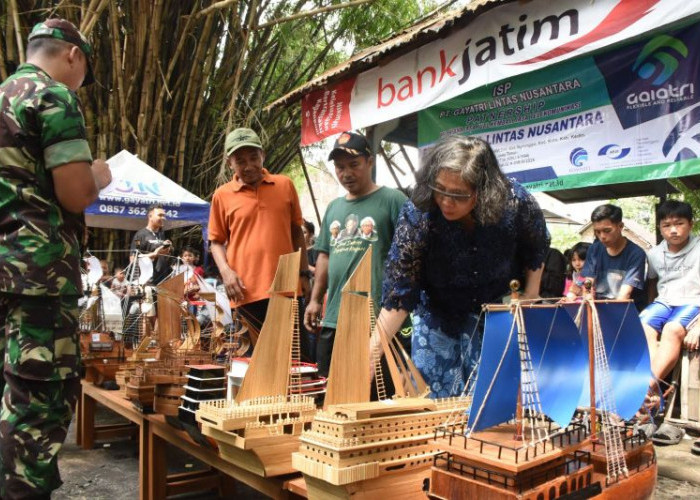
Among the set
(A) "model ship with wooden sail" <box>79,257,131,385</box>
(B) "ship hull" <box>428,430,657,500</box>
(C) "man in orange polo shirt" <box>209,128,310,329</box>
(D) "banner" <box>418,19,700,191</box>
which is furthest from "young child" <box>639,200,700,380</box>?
(A) "model ship with wooden sail" <box>79,257,131,385</box>

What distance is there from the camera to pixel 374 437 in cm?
154

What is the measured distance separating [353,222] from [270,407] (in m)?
1.33

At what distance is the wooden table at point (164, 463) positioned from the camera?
6.14ft

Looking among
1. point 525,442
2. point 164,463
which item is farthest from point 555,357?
point 164,463

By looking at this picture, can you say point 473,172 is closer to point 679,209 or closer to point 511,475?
point 511,475

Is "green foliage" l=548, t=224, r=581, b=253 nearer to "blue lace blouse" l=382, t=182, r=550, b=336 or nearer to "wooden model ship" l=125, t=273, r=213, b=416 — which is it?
"wooden model ship" l=125, t=273, r=213, b=416

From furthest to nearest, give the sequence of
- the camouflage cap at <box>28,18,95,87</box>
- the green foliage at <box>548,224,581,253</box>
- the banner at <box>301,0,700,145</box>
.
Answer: the green foliage at <box>548,224,581,253</box>
the banner at <box>301,0,700,145</box>
the camouflage cap at <box>28,18,95,87</box>

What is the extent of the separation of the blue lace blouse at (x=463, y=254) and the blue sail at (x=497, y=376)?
0.58m

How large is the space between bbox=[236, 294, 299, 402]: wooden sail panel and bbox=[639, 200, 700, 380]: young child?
9.41 feet

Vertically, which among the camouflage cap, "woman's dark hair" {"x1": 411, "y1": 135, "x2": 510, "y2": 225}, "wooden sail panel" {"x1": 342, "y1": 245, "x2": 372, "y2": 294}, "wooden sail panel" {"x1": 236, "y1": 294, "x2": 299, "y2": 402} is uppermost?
the camouflage cap

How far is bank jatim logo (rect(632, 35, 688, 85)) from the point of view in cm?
423

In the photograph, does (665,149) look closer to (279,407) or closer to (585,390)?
(585,390)

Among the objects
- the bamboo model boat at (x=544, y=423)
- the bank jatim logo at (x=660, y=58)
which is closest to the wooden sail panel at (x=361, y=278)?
the bamboo model boat at (x=544, y=423)

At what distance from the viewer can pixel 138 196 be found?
693 centimetres
